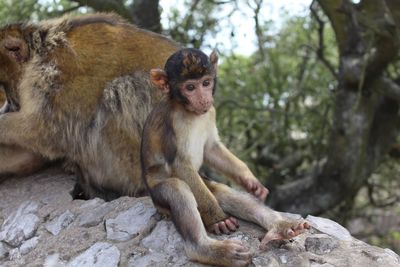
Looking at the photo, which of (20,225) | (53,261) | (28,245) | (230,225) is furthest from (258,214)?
(20,225)

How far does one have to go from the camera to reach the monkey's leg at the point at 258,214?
3920mm

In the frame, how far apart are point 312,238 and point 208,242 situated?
24.4 inches

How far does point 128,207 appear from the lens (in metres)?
4.67

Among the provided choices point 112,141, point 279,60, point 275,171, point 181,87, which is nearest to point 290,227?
point 181,87

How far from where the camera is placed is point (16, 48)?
529 cm

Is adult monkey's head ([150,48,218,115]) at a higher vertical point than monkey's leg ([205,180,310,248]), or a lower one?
higher

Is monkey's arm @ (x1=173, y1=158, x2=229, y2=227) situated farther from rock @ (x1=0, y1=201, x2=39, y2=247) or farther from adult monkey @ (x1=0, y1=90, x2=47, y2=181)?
adult monkey @ (x1=0, y1=90, x2=47, y2=181)

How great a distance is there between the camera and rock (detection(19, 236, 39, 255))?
468 cm

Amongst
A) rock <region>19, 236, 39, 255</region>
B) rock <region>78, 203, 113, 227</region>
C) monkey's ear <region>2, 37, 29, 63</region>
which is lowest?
rock <region>19, 236, 39, 255</region>

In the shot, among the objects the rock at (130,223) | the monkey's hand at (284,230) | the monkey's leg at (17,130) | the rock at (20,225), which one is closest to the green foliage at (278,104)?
the monkey's leg at (17,130)

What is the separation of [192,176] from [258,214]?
45cm

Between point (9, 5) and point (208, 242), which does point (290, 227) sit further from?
point (9, 5)

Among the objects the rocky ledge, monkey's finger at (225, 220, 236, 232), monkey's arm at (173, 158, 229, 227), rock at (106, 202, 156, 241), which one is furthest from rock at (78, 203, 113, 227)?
monkey's finger at (225, 220, 236, 232)

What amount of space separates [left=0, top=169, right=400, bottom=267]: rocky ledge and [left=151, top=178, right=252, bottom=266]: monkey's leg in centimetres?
12
